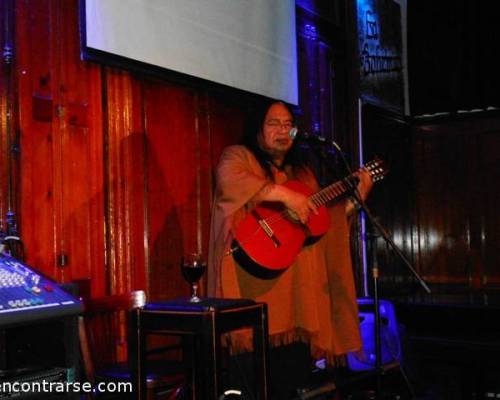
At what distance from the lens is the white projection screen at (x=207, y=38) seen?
10.5 feet

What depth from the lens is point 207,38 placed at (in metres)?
3.87

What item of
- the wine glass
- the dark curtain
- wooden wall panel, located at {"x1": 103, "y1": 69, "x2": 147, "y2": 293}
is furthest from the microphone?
the dark curtain

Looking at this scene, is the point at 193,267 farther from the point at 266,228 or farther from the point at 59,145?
the point at 59,145

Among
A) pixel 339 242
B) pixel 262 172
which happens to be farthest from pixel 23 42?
pixel 339 242

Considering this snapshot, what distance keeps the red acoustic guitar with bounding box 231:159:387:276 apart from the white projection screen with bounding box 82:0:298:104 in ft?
3.50

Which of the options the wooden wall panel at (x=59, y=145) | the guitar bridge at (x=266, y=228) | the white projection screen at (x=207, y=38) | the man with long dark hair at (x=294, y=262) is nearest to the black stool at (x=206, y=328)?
the man with long dark hair at (x=294, y=262)

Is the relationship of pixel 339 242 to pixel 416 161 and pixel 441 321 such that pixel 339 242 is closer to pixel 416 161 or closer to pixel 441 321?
pixel 441 321

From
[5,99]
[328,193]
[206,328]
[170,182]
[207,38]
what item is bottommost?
[206,328]

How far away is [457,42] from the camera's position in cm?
639

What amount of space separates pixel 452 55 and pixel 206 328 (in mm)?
5027

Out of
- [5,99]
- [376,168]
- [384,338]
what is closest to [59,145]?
[5,99]

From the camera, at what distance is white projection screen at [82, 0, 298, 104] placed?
3.20 meters

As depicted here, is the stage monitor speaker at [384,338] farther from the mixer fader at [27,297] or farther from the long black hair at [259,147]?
the mixer fader at [27,297]

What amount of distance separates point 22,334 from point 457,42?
5497 mm
